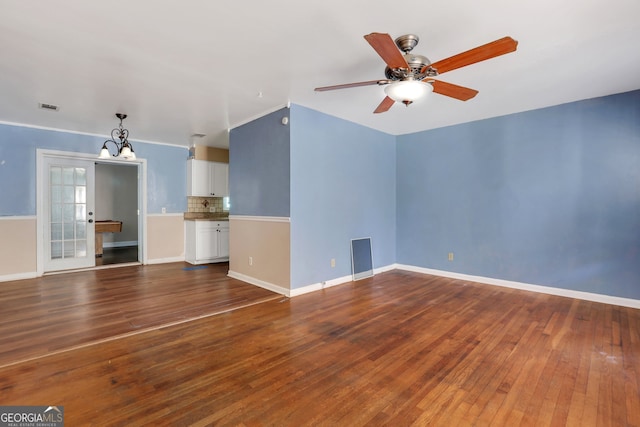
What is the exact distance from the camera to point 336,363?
7.37 feet

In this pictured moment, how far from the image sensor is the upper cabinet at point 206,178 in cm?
636

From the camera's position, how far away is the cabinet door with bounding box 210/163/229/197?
6598mm

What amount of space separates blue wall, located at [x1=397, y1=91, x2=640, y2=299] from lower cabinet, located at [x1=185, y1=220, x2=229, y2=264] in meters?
3.95

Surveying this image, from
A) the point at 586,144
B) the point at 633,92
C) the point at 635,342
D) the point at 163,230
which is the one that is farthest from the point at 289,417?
the point at 163,230

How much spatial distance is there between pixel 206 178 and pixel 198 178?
0.56ft

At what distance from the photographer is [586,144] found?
150 inches

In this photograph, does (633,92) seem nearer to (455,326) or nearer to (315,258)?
(455,326)

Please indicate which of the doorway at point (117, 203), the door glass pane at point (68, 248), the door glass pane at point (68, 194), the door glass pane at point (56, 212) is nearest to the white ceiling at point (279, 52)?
the door glass pane at point (68, 194)

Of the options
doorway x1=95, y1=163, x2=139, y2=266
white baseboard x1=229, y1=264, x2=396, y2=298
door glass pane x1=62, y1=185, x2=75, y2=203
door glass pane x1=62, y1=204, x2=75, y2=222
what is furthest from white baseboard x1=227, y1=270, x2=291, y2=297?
doorway x1=95, y1=163, x2=139, y2=266

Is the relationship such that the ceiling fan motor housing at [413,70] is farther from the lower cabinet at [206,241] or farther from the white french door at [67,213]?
the white french door at [67,213]

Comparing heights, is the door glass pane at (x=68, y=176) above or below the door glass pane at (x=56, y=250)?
above

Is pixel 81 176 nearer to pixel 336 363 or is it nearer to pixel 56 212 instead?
pixel 56 212

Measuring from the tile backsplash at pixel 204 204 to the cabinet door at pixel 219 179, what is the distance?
367 millimetres

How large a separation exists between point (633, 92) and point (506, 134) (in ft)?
4.34
